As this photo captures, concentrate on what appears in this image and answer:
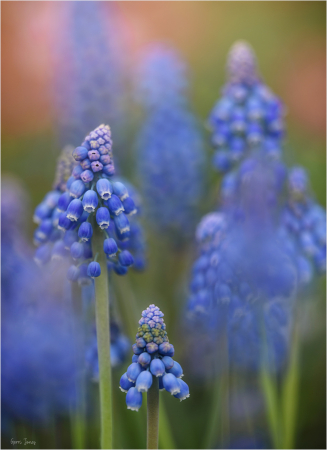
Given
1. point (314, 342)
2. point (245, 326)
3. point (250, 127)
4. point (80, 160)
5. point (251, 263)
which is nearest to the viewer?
point (80, 160)

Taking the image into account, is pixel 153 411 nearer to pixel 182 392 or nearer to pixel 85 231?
pixel 182 392

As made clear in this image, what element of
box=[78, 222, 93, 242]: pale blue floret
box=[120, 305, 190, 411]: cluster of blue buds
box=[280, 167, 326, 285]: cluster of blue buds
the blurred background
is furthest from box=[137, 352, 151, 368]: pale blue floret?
the blurred background

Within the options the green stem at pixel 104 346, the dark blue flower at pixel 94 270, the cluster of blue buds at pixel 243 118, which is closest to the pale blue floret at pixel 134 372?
the green stem at pixel 104 346

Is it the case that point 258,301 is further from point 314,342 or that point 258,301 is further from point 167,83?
point 167,83

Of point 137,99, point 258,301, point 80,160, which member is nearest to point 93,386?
point 258,301
